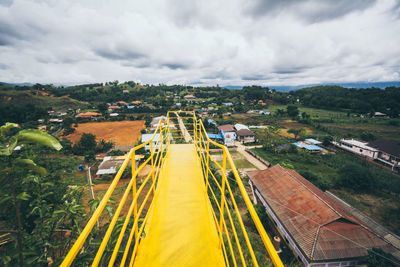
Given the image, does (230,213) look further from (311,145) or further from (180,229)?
(311,145)

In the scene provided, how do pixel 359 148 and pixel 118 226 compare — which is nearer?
pixel 118 226

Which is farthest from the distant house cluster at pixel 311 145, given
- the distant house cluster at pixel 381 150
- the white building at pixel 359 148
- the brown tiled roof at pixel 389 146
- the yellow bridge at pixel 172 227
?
the yellow bridge at pixel 172 227

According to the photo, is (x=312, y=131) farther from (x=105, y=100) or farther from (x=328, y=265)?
→ (x=105, y=100)

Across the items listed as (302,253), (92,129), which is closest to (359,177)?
(302,253)

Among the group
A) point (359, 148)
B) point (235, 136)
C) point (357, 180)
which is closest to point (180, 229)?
point (357, 180)

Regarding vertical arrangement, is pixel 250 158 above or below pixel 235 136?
below

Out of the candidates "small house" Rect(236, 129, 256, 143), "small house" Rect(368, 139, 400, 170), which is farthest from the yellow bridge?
"small house" Rect(368, 139, 400, 170)

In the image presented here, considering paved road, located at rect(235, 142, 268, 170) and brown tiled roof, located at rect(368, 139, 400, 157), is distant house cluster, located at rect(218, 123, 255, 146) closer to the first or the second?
paved road, located at rect(235, 142, 268, 170)
